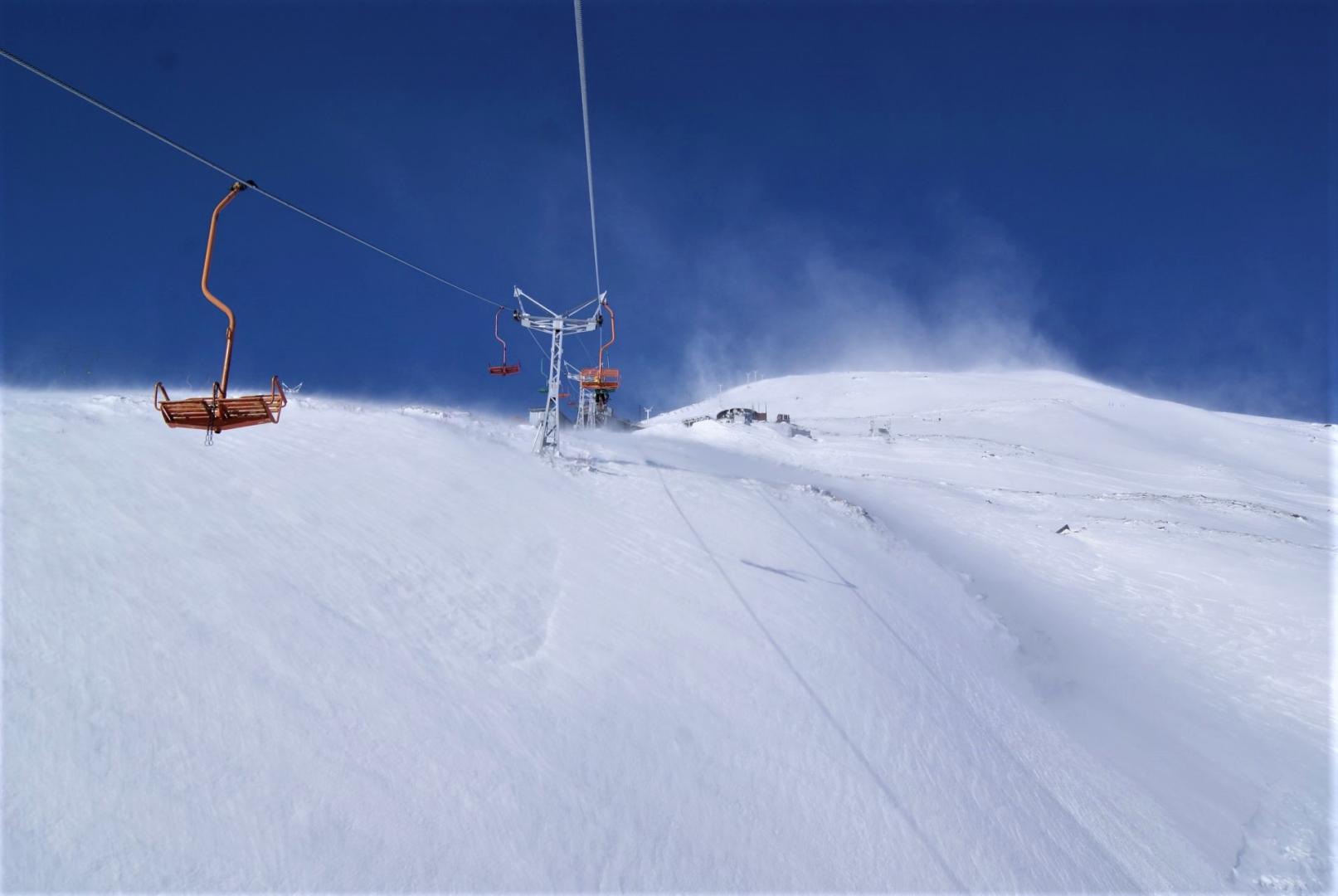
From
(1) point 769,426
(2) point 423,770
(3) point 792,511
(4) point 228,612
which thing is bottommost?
(2) point 423,770

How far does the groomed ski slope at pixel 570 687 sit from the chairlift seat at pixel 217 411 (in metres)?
2.34

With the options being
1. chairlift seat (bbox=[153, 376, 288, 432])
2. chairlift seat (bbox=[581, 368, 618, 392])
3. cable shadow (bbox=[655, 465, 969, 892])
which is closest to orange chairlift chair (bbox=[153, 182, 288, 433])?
chairlift seat (bbox=[153, 376, 288, 432])

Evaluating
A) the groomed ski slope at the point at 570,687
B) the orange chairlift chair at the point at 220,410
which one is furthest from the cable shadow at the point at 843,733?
the orange chairlift chair at the point at 220,410

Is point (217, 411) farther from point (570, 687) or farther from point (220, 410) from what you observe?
point (570, 687)

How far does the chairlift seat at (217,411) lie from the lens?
6.44 metres

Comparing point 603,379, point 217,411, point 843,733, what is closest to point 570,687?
point 843,733

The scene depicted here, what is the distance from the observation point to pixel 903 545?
18.7 m

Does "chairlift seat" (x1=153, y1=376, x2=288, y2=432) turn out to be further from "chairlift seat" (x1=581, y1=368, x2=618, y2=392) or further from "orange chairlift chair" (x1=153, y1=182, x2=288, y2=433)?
"chairlift seat" (x1=581, y1=368, x2=618, y2=392)

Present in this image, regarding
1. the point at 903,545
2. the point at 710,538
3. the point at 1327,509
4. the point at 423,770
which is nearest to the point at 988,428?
the point at 1327,509

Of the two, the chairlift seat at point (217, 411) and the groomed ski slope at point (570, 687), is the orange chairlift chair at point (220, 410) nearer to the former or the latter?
the chairlift seat at point (217, 411)

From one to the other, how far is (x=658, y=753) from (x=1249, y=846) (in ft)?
32.6

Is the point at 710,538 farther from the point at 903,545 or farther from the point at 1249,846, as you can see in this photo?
the point at 1249,846

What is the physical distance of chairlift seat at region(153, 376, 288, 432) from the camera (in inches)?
254

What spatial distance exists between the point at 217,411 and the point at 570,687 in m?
5.14
